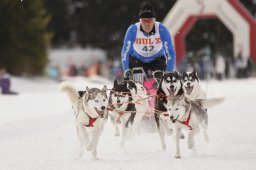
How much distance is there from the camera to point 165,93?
8.61 m

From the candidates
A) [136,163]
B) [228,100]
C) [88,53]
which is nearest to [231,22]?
[228,100]

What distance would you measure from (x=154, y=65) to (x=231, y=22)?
21.7m

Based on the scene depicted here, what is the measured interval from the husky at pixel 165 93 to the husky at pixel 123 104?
1.46 feet

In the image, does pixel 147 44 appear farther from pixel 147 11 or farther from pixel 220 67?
pixel 220 67

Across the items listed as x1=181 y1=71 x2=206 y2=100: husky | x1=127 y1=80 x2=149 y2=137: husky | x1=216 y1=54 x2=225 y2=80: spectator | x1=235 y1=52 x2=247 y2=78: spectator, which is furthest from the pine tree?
x1=181 y1=71 x2=206 y2=100: husky

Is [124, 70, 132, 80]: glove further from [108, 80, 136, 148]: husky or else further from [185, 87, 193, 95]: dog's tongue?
[185, 87, 193, 95]: dog's tongue

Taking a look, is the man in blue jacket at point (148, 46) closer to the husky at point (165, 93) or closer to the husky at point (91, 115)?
the husky at point (165, 93)

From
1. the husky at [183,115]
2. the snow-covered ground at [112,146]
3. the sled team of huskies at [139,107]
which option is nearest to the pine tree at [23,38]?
the snow-covered ground at [112,146]

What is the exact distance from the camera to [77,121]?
8172mm

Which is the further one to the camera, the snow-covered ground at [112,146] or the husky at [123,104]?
the husky at [123,104]

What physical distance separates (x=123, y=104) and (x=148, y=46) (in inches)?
39.6

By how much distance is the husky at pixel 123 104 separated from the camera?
9125mm

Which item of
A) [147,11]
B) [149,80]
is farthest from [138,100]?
[147,11]

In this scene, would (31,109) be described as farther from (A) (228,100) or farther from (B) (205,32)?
(B) (205,32)
